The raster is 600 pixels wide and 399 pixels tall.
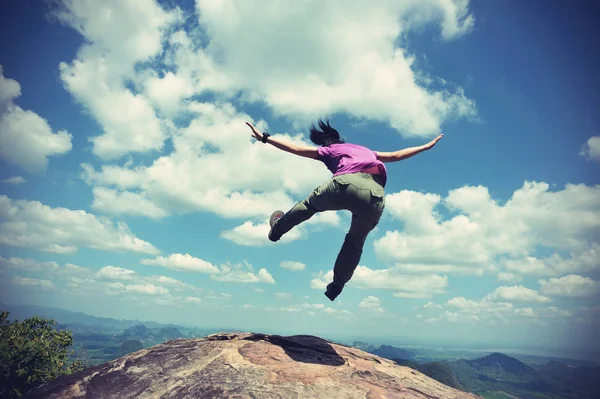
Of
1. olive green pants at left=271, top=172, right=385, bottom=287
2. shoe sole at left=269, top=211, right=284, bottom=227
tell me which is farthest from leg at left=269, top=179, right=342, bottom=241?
shoe sole at left=269, top=211, right=284, bottom=227

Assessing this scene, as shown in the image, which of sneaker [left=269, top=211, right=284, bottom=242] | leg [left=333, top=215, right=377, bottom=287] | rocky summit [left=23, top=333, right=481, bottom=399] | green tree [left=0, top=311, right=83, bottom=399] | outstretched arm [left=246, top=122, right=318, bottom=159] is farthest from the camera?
green tree [left=0, top=311, right=83, bottom=399]

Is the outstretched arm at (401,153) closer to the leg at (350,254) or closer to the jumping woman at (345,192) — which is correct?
the jumping woman at (345,192)

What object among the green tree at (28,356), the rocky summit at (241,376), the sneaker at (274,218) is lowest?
the green tree at (28,356)

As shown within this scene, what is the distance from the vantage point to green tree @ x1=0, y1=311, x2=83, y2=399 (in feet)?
82.6

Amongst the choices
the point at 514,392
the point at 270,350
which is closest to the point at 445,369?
the point at 514,392

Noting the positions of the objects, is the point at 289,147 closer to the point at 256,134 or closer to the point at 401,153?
the point at 256,134

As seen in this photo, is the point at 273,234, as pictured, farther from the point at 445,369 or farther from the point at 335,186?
the point at 445,369

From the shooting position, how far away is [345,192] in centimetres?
539

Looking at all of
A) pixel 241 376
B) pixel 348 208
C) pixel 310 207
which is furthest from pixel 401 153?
pixel 241 376

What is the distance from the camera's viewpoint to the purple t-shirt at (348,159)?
19.0 ft

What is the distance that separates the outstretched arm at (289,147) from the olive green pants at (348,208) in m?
0.97

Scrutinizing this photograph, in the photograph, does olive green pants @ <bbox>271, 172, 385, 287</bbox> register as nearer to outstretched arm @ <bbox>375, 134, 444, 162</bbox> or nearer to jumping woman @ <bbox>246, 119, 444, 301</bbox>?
jumping woman @ <bbox>246, 119, 444, 301</bbox>

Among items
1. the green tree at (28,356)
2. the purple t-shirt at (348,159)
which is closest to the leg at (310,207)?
the purple t-shirt at (348,159)

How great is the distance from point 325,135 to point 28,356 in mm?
35817
